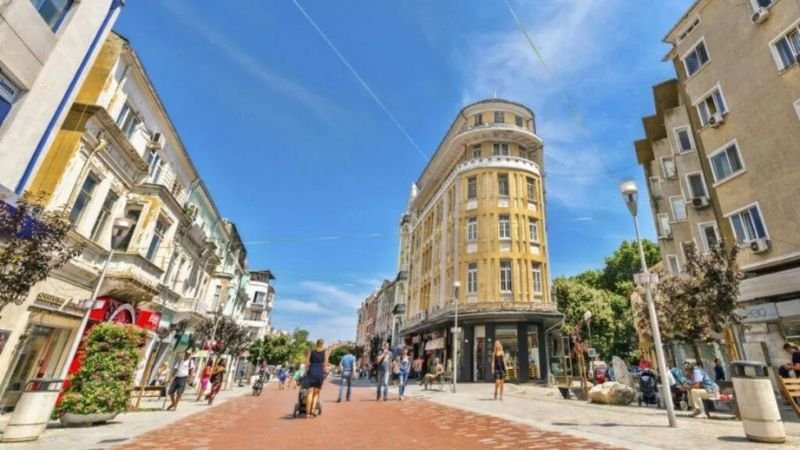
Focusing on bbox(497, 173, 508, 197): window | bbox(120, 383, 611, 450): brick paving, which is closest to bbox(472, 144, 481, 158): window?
bbox(497, 173, 508, 197): window

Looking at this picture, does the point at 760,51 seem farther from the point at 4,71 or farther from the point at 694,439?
the point at 4,71

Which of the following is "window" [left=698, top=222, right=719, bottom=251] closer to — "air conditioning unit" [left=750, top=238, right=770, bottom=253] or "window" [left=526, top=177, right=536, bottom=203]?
"air conditioning unit" [left=750, top=238, right=770, bottom=253]

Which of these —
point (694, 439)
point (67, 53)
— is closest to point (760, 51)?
point (694, 439)

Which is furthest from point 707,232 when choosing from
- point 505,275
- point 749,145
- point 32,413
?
point 32,413

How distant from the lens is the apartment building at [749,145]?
13.9 m

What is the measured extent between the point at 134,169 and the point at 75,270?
5025 mm

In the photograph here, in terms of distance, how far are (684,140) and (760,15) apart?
23.3ft

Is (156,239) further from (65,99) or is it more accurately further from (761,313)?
(761,313)

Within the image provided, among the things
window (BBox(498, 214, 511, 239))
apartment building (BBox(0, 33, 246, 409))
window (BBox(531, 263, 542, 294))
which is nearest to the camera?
apartment building (BBox(0, 33, 246, 409))

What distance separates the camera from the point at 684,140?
2123 centimetres

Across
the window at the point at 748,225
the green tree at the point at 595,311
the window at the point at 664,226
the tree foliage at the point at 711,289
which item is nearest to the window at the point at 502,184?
the window at the point at 664,226

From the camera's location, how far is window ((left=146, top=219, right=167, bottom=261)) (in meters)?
17.0

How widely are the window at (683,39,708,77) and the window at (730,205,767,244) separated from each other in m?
8.34

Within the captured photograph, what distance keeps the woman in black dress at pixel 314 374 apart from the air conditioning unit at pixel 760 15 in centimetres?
2226
